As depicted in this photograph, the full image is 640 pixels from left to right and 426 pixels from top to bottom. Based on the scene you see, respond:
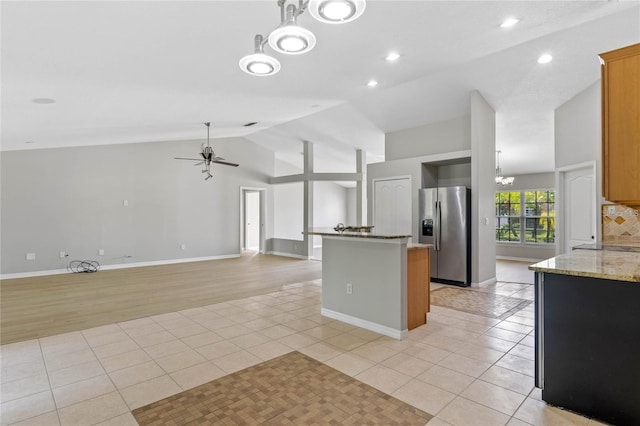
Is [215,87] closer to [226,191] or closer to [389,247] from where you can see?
[389,247]

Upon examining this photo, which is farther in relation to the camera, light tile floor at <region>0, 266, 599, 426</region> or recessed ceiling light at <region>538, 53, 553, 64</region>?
recessed ceiling light at <region>538, 53, 553, 64</region>

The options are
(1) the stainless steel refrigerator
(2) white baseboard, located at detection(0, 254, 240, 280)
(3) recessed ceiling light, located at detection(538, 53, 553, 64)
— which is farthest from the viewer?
(2) white baseboard, located at detection(0, 254, 240, 280)

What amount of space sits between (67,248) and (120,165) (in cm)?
214

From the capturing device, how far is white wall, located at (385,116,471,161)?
6109mm

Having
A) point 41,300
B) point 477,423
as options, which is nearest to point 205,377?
point 477,423

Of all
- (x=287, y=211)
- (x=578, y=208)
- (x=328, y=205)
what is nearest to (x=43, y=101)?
(x=578, y=208)

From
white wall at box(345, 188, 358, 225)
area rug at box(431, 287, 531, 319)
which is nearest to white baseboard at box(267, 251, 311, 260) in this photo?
area rug at box(431, 287, 531, 319)

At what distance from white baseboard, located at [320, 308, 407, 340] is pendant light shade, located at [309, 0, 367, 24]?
2.77 metres

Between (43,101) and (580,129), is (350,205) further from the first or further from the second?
(43,101)

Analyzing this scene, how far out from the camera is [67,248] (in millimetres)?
7086

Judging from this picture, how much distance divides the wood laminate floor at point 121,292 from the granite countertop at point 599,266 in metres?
4.13

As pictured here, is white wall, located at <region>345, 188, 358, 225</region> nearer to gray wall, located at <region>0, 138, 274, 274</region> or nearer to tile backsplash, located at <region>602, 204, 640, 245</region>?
gray wall, located at <region>0, 138, 274, 274</region>

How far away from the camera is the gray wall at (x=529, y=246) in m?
8.23

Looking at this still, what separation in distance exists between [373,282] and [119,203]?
6.86 metres
